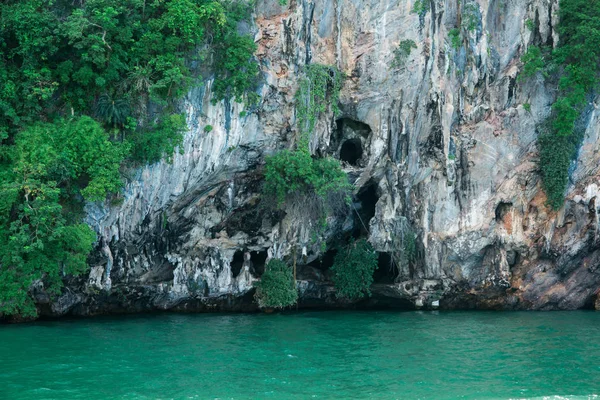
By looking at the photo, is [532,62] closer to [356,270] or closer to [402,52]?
[402,52]

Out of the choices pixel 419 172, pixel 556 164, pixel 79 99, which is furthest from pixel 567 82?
pixel 79 99

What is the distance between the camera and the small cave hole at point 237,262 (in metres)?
22.9

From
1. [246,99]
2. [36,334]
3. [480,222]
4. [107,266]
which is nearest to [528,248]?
[480,222]

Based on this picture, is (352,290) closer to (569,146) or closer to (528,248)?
(528,248)

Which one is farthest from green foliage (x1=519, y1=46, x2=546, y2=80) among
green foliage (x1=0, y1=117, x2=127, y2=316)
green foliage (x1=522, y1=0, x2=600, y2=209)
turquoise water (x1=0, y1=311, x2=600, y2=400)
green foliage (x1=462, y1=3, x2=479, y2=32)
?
green foliage (x1=0, y1=117, x2=127, y2=316)

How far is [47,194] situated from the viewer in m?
17.7

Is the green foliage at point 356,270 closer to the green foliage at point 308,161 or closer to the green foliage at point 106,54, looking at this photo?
the green foliage at point 308,161

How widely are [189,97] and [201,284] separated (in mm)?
5994

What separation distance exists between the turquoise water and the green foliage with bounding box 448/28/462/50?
8746 millimetres

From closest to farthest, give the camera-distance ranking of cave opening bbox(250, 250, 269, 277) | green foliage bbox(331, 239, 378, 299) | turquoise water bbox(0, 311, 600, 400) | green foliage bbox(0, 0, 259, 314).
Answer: turquoise water bbox(0, 311, 600, 400) < green foliage bbox(0, 0, 259, 314) < green foliage bbox(331, 239, 378, 299) < cave opening bbox(250, 250, 269, 277)

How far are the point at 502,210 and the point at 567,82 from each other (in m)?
4.55

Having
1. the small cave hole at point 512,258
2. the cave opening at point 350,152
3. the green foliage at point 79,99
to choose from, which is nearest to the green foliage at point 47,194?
the green foliage at point 79,99

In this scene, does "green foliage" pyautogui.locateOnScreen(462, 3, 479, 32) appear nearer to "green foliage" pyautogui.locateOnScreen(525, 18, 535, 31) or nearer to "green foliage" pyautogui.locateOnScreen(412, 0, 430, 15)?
"green foliage" pyautogui.locateOnScreen(412, 0, 430, 15)

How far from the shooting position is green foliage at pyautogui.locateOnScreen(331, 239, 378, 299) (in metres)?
22.5
